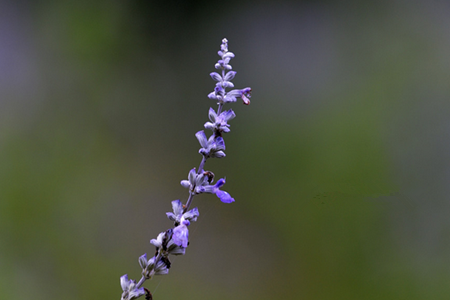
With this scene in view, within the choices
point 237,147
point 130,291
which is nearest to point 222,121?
point 130,291

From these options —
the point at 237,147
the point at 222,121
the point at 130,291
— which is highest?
the point at 237,147

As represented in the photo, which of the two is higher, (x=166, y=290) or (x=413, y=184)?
(x=413, y=184)

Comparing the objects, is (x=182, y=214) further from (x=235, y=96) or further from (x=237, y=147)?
(x=237, y=147)

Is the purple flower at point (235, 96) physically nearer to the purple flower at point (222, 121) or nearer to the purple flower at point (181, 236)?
the purple flower at point (222, 121)

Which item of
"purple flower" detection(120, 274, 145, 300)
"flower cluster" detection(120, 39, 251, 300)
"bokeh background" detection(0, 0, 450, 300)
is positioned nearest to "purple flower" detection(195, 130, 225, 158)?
"flower cluster" detection(120, 39, 251, 300)

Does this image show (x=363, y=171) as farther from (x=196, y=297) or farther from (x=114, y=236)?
(x=114, y=236)

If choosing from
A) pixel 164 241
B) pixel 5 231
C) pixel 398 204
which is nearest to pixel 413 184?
pixel 398 204

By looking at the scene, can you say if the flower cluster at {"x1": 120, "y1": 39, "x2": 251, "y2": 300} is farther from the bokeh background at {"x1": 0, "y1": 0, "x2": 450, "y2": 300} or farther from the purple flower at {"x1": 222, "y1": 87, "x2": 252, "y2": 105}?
the bokeh background at {"x1": 0, "y1": 0, "x2": 450, "y2": 300}

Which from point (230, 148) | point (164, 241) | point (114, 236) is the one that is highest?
point (230, 148)

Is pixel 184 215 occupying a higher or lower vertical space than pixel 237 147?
lower
